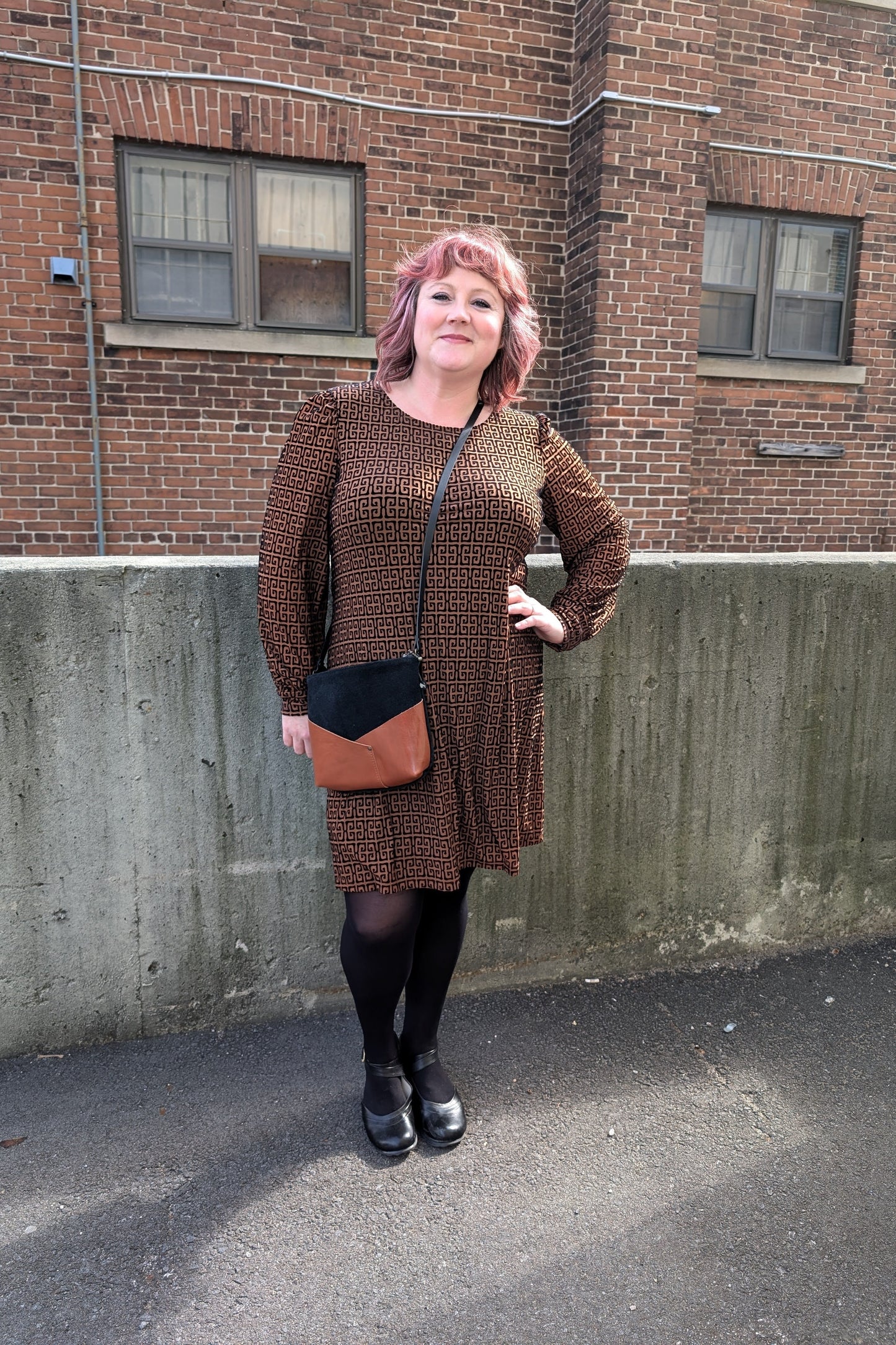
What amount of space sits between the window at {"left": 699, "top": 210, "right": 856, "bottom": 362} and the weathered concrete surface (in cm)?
519

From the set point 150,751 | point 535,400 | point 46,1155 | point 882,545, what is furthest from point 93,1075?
point 882,545

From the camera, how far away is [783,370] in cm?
762

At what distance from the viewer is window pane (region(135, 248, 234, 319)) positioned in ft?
21.0

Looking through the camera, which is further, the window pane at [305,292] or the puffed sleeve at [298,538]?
the window pane at [305,292]

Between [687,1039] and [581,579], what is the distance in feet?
4.73

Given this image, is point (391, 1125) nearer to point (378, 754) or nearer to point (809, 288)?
point (378, 754)

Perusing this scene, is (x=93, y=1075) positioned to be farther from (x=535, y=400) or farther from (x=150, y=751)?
(x=535, y=400)

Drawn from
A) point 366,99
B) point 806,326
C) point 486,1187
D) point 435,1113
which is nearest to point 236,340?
point 366,99

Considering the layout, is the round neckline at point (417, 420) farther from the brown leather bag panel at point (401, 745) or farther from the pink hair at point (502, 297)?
the brown leather bag panel at point (401, 745)

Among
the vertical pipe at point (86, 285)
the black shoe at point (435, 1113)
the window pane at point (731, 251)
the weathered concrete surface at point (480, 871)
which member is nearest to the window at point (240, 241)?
the vertical pipe at point (86, 285)

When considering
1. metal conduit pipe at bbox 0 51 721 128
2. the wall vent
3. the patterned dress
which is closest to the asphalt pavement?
the patterned dress

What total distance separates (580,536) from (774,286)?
256 inches

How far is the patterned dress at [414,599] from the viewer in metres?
2.03

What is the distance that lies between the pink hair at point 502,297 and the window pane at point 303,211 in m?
5.01
